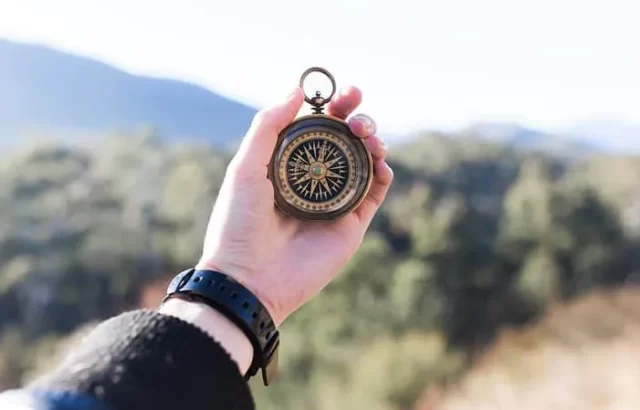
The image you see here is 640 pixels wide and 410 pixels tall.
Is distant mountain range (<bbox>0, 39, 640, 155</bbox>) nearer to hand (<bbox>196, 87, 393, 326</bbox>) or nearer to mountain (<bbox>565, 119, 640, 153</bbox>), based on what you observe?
mountain (<bbox>565, 119, 640, 153</bbox>)

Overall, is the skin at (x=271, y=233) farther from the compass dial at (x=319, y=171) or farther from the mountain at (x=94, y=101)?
the mountain at (x=94, y=101)

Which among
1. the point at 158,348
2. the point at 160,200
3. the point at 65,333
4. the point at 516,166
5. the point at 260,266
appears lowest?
the point at 65,333

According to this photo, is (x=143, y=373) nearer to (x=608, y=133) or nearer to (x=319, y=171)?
(x=319, y=171)

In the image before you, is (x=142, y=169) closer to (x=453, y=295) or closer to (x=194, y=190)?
(x=194, y=190)

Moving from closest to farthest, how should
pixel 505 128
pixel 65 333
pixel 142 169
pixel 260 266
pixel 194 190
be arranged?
1. pixel 260 266
2. pixel 65 333
3. pixel 194 190
4. pixel 142 169
5. pixel 505 128

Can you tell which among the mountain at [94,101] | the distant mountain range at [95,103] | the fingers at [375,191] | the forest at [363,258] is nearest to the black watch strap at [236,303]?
the fingers at [375,191]

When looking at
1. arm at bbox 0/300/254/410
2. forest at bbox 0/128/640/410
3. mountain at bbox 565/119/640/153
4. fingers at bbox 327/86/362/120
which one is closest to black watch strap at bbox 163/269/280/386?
arm at bbox 0/300/254/410

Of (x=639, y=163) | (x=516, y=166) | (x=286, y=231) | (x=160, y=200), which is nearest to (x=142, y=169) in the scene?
(x=160, y=200)
